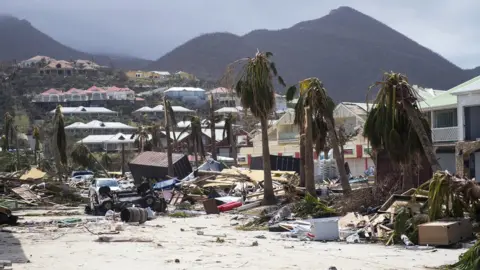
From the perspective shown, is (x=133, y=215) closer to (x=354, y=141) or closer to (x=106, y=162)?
(x=354, y=141)

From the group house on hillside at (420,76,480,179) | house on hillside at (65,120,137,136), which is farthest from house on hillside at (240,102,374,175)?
house on hillside at (65,120,137,136)

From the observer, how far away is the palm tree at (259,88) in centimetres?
3189

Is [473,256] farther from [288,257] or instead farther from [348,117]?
[348,117]

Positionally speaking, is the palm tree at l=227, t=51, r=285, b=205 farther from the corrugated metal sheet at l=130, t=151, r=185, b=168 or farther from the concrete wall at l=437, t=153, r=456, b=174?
the corrugated metal sheet at l=130, t=151, r=185, b=168

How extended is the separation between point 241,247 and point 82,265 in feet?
15.8

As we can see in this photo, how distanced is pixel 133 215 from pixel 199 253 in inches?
398

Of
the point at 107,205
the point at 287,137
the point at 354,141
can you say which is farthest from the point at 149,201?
the point at 287,137

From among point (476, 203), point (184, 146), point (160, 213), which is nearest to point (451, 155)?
point (160, 213)

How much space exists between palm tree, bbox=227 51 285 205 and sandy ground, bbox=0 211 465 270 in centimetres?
1100

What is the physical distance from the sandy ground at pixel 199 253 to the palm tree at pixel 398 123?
6.57m

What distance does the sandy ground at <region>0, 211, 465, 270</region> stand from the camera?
14.5m

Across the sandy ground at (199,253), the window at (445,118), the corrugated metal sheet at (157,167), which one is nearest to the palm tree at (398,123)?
the sandy ground at (199,253)

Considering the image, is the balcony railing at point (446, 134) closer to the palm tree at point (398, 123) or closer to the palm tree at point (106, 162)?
the palm tree at point (398, 123)

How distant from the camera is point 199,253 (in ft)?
54.4
